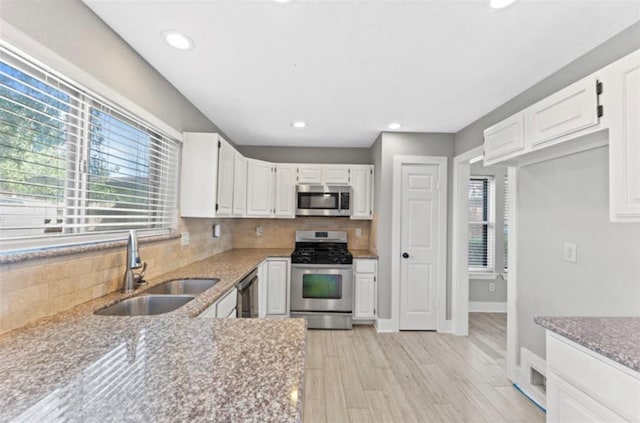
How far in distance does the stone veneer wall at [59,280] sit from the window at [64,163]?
96 mm

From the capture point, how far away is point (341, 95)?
245 cm

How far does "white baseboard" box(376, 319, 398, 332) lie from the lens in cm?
345

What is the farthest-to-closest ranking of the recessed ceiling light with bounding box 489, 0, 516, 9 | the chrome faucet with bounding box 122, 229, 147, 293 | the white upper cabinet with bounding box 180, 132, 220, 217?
the white upper cabinet with bounding box 180, 132, 220, 217 → the chrome faucet with bounding box 122, 229, 147, 293 → the recessed ceiling light with bounding box 489, 0, 516, 9

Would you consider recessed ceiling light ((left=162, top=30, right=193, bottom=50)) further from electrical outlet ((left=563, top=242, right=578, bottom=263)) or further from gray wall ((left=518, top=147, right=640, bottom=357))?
electrical outlet ((left=563, top=242, right=578, bottom=263))

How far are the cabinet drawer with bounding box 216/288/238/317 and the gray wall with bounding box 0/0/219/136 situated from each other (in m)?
1.41

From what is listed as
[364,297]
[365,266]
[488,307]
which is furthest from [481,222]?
[364,297]

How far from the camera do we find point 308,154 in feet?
14.1

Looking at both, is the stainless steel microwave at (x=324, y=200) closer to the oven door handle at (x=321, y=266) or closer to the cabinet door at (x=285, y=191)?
the cabinet door at (x=285, y=191)

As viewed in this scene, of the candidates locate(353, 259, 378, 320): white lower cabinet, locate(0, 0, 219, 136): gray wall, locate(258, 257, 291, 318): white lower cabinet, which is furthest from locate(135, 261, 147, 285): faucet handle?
locate(353, 259, 378, 320): white lower cabinet

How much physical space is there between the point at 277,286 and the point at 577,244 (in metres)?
2.89

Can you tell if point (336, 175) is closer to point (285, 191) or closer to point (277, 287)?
point (285, 191)

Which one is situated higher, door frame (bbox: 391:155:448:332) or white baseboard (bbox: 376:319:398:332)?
door frame (bbox: 391:155:448:332)

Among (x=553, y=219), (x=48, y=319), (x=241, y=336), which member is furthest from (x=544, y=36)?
(x=48, y=319)

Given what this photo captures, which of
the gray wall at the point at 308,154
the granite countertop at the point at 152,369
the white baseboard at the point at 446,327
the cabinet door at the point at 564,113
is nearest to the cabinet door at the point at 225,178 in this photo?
the gray wall at the point at 308,154
